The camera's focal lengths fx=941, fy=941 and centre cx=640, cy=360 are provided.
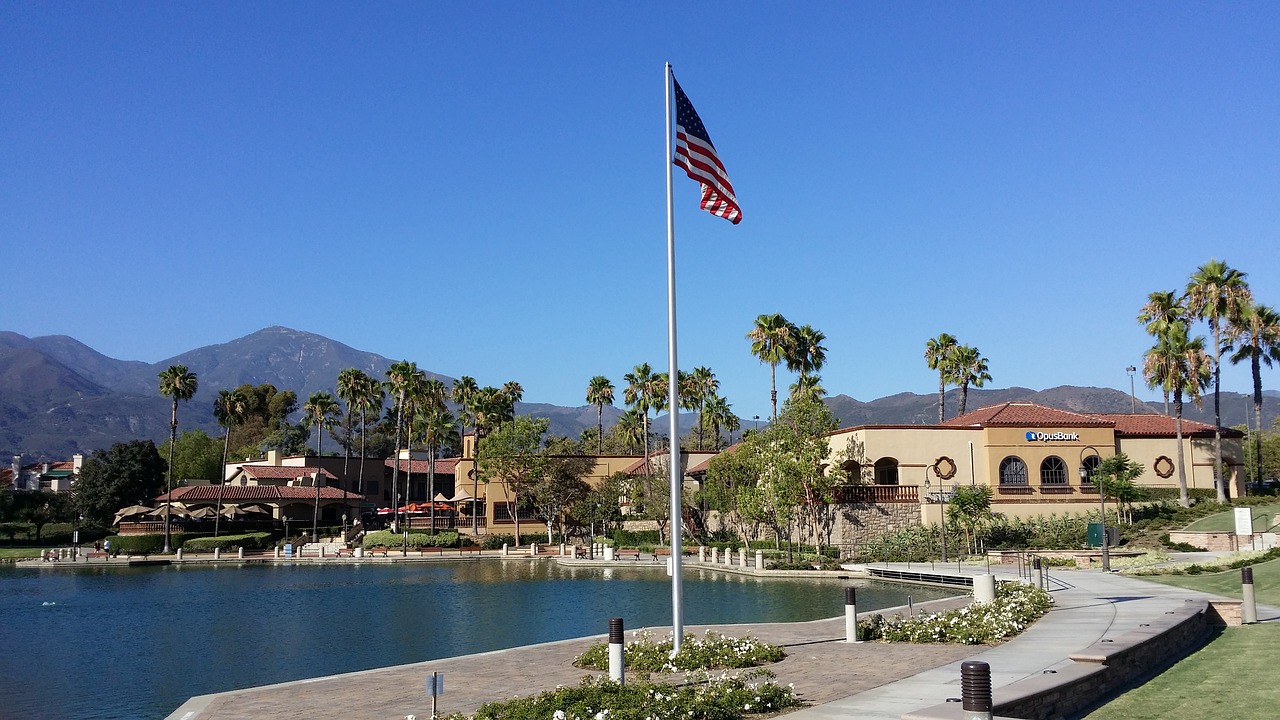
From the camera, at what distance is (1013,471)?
5322 centimetres

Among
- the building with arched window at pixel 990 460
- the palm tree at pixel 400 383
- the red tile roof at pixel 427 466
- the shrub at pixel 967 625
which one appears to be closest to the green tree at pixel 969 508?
the building with arched window at pixel 990 460

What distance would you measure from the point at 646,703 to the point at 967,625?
9.60 m

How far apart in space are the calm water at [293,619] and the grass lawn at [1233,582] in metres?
7.46

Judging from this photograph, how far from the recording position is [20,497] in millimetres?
89188

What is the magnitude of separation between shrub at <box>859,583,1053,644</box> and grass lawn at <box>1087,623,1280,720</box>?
3317 mm

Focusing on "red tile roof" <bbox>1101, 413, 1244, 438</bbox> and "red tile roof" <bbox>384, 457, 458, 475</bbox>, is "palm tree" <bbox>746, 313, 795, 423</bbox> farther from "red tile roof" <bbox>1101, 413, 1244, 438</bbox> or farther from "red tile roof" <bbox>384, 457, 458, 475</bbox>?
"red tile roof" <bbox>384, 457, 458, 475</bbox>

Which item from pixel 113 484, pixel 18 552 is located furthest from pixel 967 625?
pixel 113 484

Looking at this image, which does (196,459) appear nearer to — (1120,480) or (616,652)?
(1120,480)

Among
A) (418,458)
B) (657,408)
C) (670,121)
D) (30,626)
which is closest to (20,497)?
(418,458)

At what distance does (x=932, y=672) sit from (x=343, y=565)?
5148cm

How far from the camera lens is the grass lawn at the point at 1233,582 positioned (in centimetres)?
2448

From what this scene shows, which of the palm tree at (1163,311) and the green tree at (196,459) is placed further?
the green tree at (196,459)

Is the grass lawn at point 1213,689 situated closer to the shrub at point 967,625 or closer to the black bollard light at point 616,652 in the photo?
the shrub at point 967,625

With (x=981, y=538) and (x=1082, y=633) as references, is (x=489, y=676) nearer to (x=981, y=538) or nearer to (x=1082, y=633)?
(x=1082, y=633)
